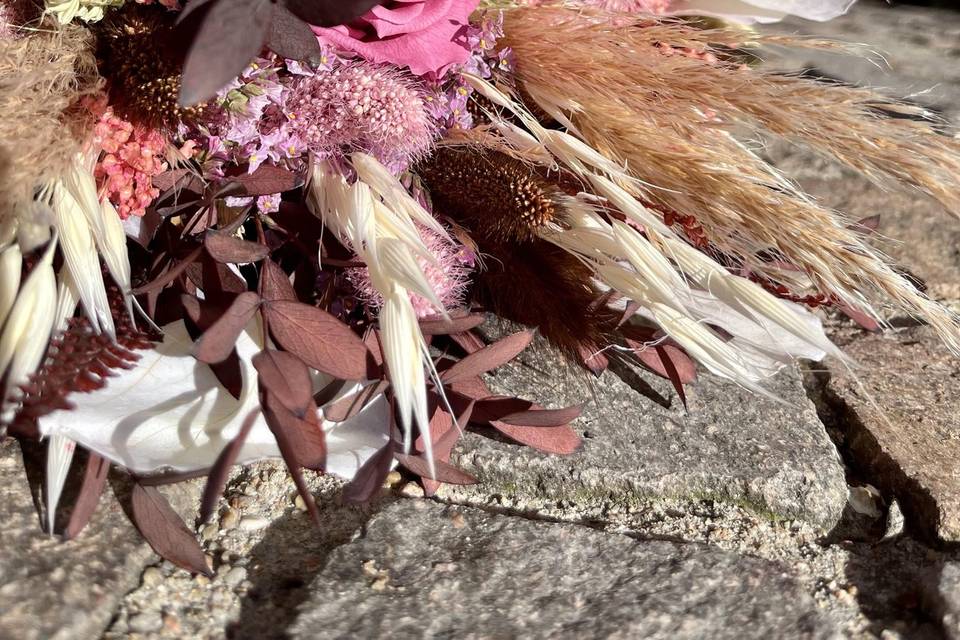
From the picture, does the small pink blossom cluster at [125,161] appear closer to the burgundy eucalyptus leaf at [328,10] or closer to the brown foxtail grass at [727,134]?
the burgundy eucalyptus leaf at [328,10]

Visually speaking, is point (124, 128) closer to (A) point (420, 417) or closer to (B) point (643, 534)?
(A) point (420, 417)

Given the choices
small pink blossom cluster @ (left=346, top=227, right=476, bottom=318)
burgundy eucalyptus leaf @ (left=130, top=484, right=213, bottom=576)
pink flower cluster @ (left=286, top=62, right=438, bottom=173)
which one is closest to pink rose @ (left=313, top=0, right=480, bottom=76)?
pink flower cluster @ (left=286, top=62, right=438, bottom=173)

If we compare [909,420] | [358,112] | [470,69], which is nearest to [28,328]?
[358,112]

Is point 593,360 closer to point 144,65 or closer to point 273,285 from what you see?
point 273,285

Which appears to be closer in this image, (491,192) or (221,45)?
(221,45)

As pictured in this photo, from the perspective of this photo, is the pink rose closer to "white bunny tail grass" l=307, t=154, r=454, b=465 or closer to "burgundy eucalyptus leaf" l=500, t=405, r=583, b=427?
"white bunny tail grass" l=307, t=154, r=454, b=465

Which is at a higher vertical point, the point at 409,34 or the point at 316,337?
the point at 409,34
